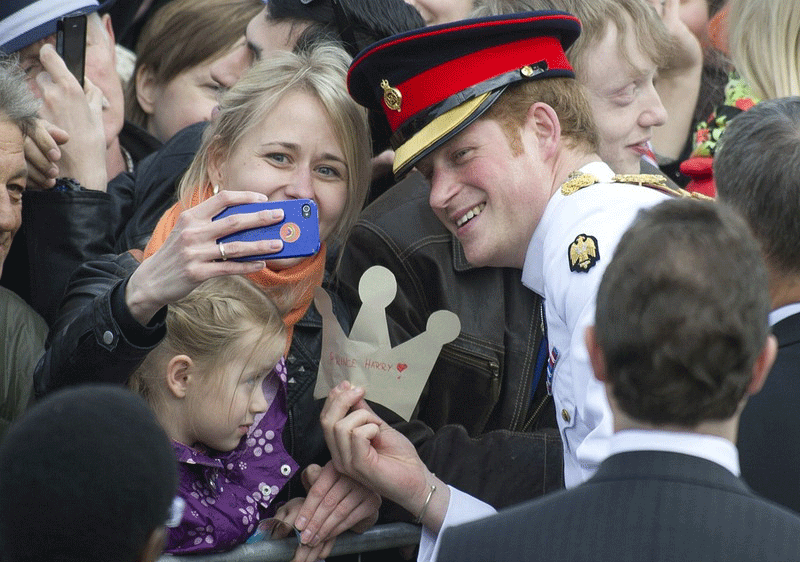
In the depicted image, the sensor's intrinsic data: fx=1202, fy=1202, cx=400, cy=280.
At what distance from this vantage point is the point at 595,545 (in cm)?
179

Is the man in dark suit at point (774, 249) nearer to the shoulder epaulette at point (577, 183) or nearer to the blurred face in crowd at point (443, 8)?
the shoulder epaulette at point (577, 183)

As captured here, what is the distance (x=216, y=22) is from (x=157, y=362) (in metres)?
2.01

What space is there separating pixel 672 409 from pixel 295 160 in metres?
1.97

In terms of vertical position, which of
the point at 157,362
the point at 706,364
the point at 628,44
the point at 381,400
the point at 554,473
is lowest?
the point at 554,473

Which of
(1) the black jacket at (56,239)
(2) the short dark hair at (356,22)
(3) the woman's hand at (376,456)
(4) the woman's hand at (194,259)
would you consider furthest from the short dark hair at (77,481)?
(2) the short dark hair at (356,22)

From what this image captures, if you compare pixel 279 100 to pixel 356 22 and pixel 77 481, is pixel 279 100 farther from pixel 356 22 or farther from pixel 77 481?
pixel 77 481

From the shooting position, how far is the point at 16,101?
3.48 m

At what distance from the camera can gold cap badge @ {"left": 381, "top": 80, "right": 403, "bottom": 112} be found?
338 cm

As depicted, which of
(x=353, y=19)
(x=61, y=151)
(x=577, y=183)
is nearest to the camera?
(x=577, y=183)

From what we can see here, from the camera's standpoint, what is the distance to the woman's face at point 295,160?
3.50 meters

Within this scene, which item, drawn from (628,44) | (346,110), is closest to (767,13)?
(628,44)

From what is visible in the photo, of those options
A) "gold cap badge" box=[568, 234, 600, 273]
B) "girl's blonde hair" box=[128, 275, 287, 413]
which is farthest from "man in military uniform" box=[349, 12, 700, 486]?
"girl's blonde hair" box=[128, 275, 287, 413]

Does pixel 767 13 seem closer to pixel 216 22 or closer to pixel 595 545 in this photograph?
pixel 216 22

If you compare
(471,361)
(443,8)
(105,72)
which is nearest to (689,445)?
(471,361)
